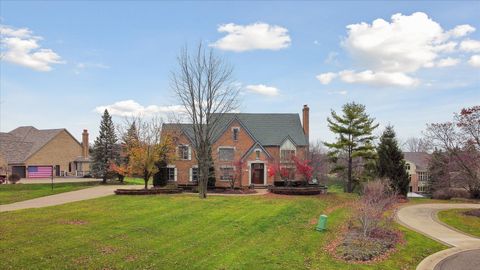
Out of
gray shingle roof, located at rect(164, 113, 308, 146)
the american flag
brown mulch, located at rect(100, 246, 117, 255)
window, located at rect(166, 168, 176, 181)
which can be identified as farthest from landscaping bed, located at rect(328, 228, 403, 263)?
the american flag

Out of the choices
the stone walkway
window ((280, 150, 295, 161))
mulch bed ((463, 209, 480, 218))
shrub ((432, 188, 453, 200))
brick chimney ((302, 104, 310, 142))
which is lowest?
shrub ((432, 188, 453, 200))

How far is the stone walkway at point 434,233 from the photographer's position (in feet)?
46.3

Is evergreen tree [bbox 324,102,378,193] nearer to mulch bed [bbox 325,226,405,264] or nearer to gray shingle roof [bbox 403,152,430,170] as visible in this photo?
mulch bed [bbox 325,226,405,264]

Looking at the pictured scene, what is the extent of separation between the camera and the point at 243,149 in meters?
45.5

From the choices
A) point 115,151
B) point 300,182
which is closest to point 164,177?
point 115,151

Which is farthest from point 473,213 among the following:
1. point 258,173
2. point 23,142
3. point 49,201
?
point 23,142

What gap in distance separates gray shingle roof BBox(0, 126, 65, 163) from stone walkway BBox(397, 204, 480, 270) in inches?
2058

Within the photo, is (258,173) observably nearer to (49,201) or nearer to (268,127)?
(268,127)

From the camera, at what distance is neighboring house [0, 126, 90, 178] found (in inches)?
2266

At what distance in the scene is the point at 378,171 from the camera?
35.7 metres

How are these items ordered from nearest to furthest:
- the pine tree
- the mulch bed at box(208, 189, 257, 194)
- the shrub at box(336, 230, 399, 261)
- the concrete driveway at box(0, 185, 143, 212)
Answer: the shrub at box(336, 230, 399, 261), the concrete driveway at box(0, 185, 143, 212), the pine tree, the mulch bed at box(208, 189, 257, 194)

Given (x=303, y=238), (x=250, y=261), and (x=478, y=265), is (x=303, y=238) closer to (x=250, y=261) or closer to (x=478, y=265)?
(x=250, y=261)

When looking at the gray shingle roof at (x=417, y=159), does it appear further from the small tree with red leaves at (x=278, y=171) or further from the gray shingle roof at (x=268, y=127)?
the small tree with red leaves at (x=278, y=171)

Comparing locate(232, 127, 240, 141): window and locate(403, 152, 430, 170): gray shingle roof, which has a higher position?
locate(232, 127, 240, 141): window
